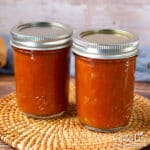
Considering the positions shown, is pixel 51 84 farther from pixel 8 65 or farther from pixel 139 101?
pixel 8 65

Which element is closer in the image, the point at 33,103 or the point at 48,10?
the point at 33,103

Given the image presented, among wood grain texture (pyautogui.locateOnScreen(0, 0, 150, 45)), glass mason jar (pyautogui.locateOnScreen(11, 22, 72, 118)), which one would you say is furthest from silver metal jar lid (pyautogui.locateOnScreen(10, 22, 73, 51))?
wood grain texture (pyautogui.locateOnScreen(0, 0, 150, 45))

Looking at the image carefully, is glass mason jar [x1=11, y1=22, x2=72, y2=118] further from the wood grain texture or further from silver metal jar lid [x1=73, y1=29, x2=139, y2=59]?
the wood grain texture

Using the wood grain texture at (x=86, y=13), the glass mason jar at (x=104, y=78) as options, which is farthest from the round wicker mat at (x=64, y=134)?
the wood grain texture at (x=86, y=13)

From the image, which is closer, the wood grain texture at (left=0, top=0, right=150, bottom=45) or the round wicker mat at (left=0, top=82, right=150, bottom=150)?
the round wicker mat at (left=0, top=82, right=150, bottom=150)

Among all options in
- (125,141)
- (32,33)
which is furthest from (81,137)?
(32,33)

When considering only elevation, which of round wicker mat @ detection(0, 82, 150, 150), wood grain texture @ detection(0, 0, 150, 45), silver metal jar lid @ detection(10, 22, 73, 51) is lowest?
round wicker mat @ detection(0, 82, 150, 150)
